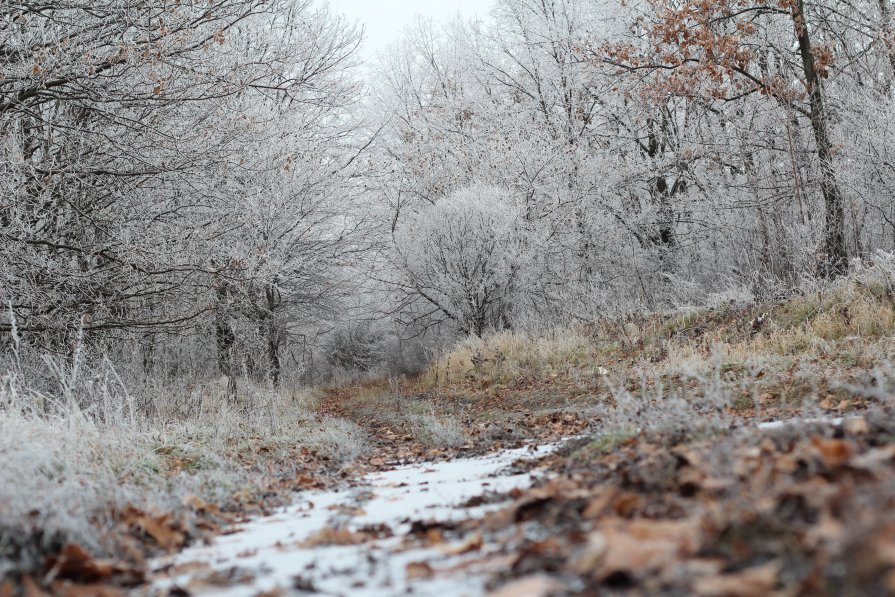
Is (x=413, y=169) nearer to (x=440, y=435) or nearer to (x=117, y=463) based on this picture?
(x=440, y=435)

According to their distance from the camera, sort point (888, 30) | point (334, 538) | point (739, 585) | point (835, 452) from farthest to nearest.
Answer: point (888, 30), point (334, 538), point (835, 452), point (739, 585)

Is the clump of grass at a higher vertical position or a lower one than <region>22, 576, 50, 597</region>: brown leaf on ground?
lower

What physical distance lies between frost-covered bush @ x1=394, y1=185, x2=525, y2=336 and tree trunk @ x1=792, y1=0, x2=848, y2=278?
7129mm

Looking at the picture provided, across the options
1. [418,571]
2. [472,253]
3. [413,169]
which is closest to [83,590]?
[418,571]

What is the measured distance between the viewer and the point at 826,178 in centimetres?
1180

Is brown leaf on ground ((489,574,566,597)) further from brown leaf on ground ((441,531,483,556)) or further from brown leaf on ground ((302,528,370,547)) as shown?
brown leaf on ground ((302,528,370,547))

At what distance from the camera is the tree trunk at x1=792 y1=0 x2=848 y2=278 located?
37.5 feet

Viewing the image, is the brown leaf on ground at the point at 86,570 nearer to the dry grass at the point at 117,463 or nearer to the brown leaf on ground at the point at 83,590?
the brown leaf on ground at the point at 83,590

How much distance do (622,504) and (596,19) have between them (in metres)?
21.1

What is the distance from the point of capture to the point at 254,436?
7.17m

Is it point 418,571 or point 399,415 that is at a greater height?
point 418,571

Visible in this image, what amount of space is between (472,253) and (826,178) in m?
7.80

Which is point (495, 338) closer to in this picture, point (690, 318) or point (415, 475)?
point (690, 318)

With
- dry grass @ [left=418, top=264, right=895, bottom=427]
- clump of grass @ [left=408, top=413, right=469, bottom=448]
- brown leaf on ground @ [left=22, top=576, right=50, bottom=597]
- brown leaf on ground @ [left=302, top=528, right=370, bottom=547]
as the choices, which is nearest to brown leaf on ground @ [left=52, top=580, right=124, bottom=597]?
brown leaf on ground @ [left=22, top=576, right=50, bottom=597]
